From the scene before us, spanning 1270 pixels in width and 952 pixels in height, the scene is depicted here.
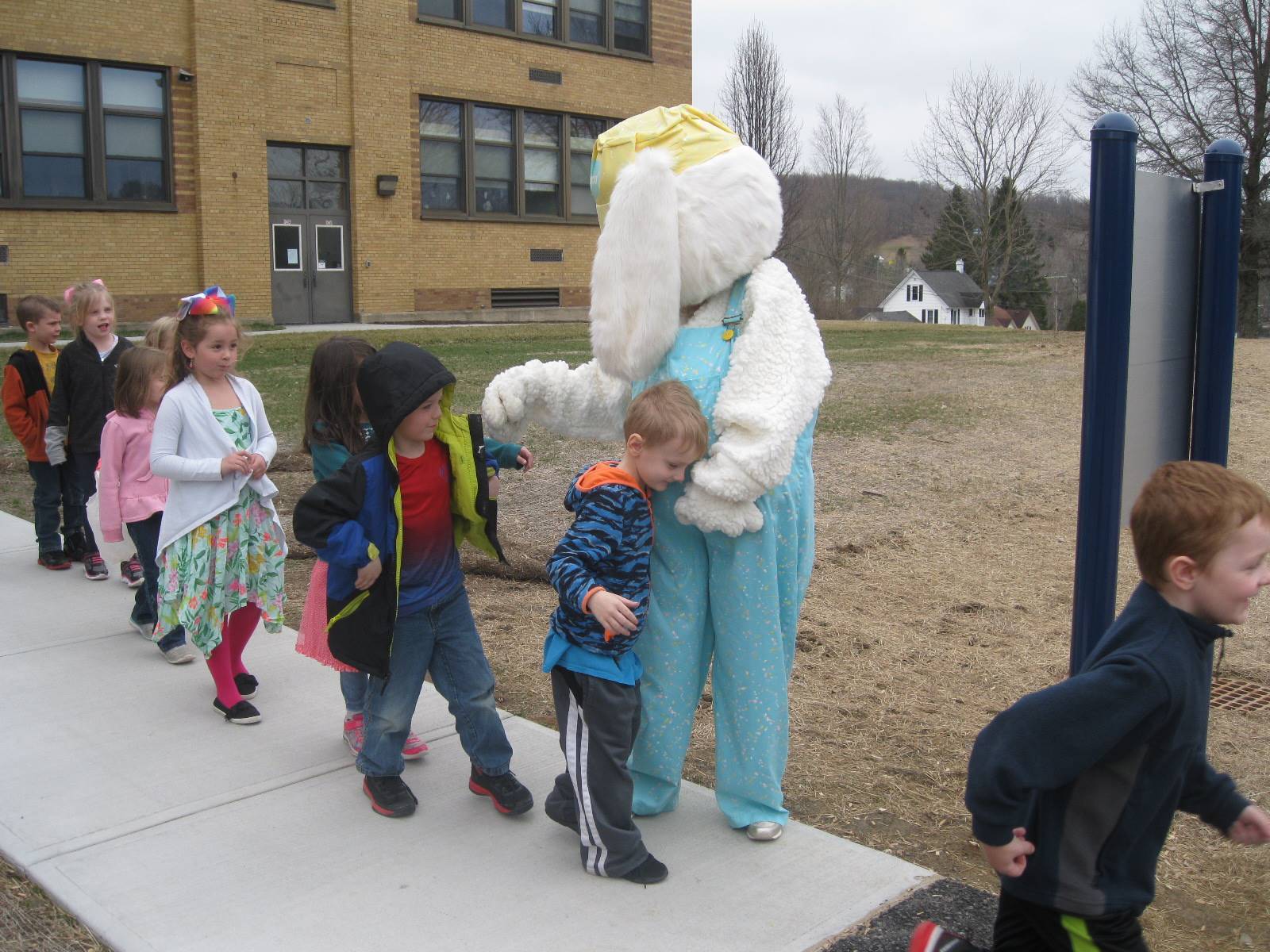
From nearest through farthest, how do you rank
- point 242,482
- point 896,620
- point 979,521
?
point 242,482, point 896,620, point 979,521

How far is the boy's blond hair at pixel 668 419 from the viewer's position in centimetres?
284

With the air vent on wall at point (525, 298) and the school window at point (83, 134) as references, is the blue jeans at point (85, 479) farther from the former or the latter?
the air vent on wall at point (525, 298)

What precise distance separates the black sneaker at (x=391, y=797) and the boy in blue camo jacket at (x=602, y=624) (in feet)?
2.22

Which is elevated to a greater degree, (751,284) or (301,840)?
(751,284)

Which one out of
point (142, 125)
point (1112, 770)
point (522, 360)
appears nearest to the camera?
point (1112, 770)

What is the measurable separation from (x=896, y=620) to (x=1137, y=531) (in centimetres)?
347

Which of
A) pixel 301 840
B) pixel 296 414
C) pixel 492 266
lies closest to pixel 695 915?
pixel 301 840

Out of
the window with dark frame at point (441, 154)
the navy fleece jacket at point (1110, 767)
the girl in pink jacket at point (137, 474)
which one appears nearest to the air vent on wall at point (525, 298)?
the window with dark frame at point (441, 154)

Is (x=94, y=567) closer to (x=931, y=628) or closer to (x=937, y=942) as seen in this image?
(x=931, y=628)

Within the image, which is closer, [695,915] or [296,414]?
[695,915]

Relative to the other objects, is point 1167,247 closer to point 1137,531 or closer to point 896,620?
point 1137,531

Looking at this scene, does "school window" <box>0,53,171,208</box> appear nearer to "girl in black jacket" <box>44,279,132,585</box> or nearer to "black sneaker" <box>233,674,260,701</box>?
"girl in black jacket" <box>44,279,132,585</box>

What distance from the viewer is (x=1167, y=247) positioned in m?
3.17

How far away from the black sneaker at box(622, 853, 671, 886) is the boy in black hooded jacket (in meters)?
0.50
